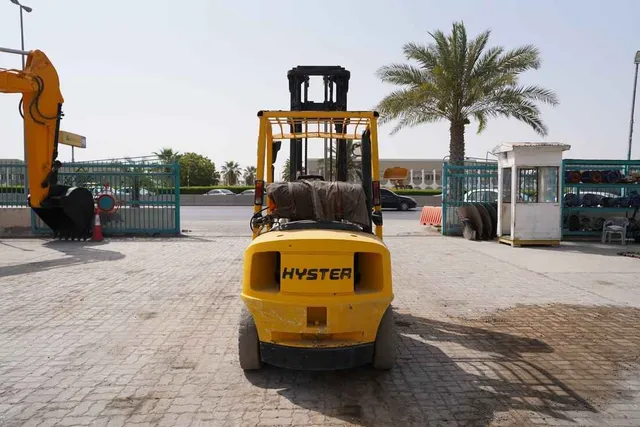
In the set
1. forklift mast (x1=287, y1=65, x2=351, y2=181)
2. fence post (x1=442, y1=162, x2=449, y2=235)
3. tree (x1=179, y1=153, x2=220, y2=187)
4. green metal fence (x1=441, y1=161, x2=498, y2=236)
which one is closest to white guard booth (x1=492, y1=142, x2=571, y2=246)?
green metal fence (x1=441, y1=161, x2=498, y2=236)

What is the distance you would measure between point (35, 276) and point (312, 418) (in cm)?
763

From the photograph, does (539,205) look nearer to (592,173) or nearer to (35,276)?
(592,173)

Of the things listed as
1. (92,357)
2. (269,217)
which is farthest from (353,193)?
(92,357)

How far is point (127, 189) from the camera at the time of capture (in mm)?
15953

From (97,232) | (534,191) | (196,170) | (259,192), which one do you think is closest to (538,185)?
(534,191)

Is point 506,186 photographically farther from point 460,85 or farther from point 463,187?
point 460,85

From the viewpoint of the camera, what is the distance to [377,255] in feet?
14.5

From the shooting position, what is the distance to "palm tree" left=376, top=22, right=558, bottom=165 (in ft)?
68.8

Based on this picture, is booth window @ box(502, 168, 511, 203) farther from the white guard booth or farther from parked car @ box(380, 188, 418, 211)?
parked car @ box(380, 188, 418, 211)

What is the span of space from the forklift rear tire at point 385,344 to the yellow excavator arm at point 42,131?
1166cm

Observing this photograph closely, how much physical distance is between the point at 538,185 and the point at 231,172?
248 ft

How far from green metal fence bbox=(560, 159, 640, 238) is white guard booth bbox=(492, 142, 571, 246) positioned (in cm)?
116

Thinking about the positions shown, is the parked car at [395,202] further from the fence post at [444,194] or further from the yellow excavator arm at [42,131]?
the yellow excavator arm at [42,131]

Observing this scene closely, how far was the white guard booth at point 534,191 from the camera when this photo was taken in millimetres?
13477
